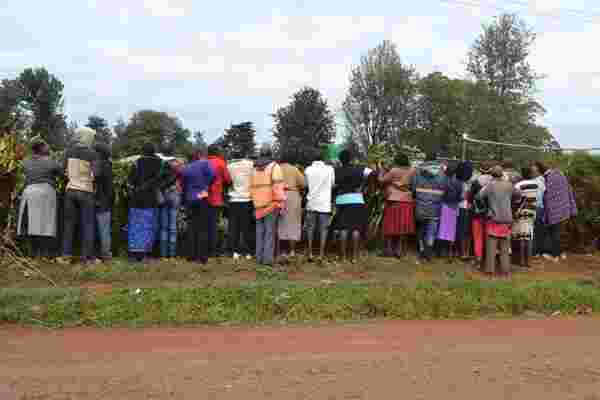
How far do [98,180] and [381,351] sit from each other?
512cm

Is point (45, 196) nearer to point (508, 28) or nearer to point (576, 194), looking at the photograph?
point (576, 194)

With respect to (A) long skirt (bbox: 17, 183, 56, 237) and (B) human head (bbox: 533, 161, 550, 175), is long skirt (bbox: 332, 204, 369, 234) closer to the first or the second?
(B) human head (bbox: 533, 161, 550, 175)

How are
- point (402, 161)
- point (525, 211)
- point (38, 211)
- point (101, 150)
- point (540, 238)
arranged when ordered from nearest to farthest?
point (38, 211), point (101, 150), point (402, 161), point (525, 211), point (540, 238)

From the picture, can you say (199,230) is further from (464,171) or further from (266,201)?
(464,171)

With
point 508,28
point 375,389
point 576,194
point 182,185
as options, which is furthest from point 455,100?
point 375,389

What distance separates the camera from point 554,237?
10.6 meters

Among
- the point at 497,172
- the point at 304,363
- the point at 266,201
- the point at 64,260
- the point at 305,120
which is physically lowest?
the point at 304,363

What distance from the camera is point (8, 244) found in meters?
8.45

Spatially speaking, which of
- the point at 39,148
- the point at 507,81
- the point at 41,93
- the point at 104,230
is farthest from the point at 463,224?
the point at 41,93

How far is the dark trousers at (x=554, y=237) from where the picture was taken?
10523 mm

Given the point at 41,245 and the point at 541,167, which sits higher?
the point at 541,167

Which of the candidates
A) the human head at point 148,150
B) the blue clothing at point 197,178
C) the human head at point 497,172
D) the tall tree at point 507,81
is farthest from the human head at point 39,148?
the tall tree at point 507,81

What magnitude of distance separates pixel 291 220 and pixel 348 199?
3.24 feet

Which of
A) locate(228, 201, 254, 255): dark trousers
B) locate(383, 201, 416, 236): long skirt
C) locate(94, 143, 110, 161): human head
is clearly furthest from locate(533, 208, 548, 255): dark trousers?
locate(94, 143, 110, 161): human head
